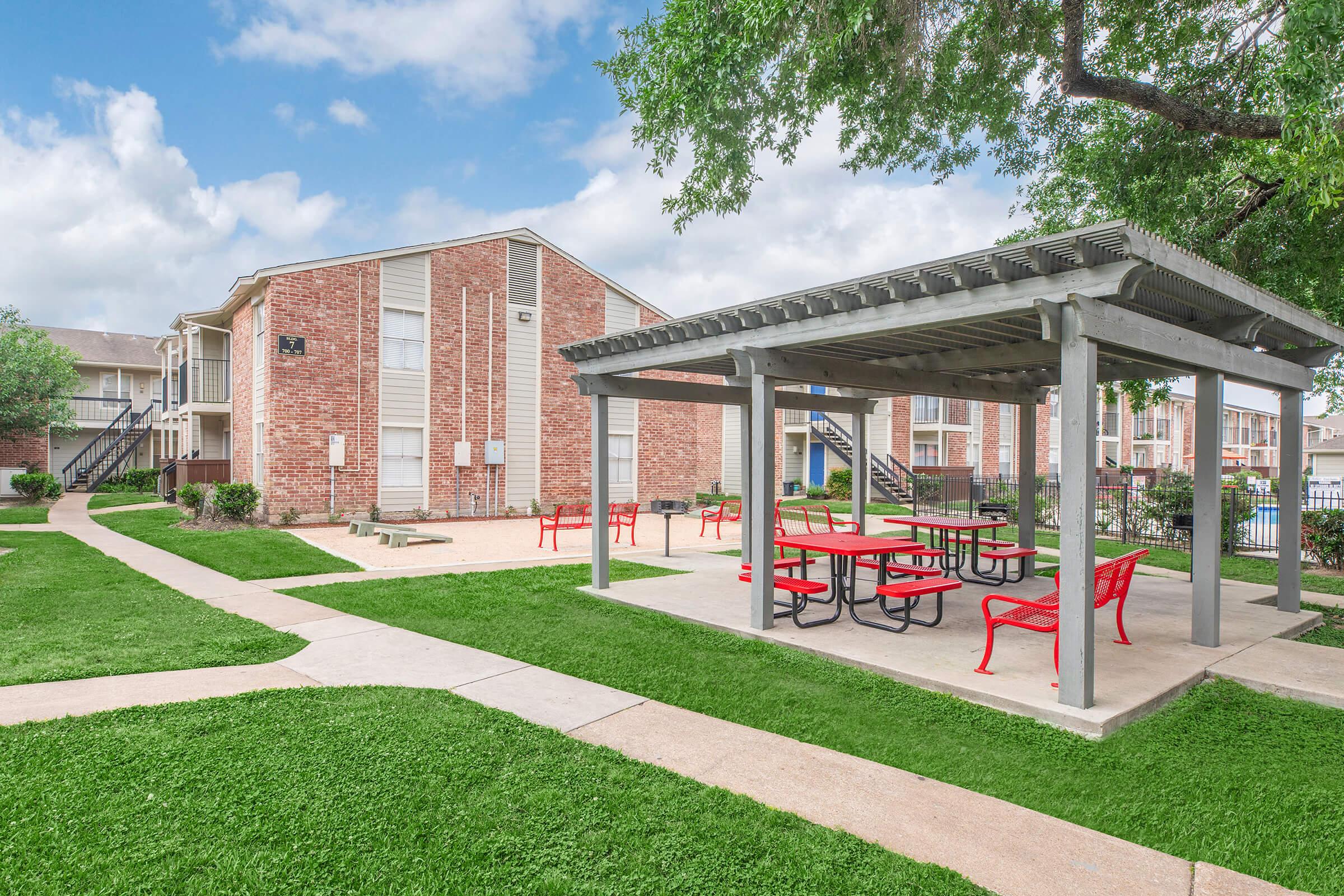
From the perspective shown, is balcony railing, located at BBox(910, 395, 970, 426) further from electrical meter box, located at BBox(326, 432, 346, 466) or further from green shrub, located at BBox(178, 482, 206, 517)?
green shrub, located at BBox(178, 482, 206, 517)

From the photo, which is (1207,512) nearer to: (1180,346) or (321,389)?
(1180,346)

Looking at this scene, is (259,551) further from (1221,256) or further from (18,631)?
(1221,256)

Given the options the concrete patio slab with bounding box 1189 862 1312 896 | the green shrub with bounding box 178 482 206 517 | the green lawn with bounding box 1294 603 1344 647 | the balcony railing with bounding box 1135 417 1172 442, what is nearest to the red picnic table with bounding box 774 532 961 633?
the concrete patio slab with bounding box 1189 862 1312 896

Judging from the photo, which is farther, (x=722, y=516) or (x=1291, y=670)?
(x=722, y=516)

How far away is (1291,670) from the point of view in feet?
19.4

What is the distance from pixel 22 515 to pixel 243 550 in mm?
11587

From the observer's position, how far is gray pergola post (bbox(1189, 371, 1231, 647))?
6.48 m

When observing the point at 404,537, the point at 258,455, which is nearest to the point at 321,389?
the point at 258,455

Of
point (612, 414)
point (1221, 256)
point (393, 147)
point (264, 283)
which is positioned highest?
point (393, 147)

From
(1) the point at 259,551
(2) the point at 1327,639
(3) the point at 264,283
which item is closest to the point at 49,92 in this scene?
(3) the point at 264,283

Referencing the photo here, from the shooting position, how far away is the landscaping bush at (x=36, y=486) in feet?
76.3

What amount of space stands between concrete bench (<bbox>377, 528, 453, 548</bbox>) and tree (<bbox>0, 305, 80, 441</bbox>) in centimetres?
1590

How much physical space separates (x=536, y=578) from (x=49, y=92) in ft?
77.3

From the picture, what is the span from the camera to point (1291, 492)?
8.02 metres
